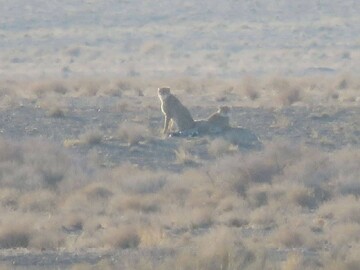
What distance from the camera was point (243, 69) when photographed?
3115 inches

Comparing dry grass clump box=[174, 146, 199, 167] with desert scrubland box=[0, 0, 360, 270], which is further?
dry grass clump box=[174, 146, 199, 167]

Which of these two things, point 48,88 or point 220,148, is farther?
point 48,88

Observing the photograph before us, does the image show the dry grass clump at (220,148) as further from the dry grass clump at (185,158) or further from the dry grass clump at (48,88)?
the dry grass clump at (48,88)

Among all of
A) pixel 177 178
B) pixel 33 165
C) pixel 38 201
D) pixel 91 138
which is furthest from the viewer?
pixel 91 138

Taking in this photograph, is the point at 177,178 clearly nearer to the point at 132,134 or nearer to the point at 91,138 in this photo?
the point at 91,138

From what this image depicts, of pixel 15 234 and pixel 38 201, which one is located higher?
pixel 15 234

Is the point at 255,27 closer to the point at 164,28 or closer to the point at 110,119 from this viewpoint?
the point at 164,28

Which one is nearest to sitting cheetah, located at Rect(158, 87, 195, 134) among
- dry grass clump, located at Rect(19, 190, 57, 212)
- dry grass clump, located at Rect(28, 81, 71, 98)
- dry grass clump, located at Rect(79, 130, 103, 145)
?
dry grass clump, located at Rect(79, 130, 103, 145)

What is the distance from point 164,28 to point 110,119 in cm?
6371

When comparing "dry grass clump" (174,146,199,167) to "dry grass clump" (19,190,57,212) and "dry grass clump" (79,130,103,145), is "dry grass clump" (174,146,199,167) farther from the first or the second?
"dry grass clump" (19,190,57,212)

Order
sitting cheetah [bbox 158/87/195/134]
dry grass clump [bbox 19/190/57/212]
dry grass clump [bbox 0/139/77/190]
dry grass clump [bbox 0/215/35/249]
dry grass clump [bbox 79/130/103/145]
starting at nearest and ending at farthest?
dry grass clump [bbox 0/215/35/249] → dry grass clump [bbox 19/190/57/212] → dry grass clump [bbox 0/139/77/190] → sitting cheetah [bbox 158/87/195/134] → dry grass clump [bbox 79/130/103/145]

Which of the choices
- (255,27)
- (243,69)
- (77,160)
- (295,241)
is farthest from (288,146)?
(255,27)

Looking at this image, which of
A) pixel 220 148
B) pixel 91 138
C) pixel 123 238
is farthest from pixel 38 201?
pixel 91 138

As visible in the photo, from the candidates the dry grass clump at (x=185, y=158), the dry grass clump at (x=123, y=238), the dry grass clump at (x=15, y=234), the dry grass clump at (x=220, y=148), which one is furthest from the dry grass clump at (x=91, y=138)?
the dry grass clump at (x=123, y=238)
